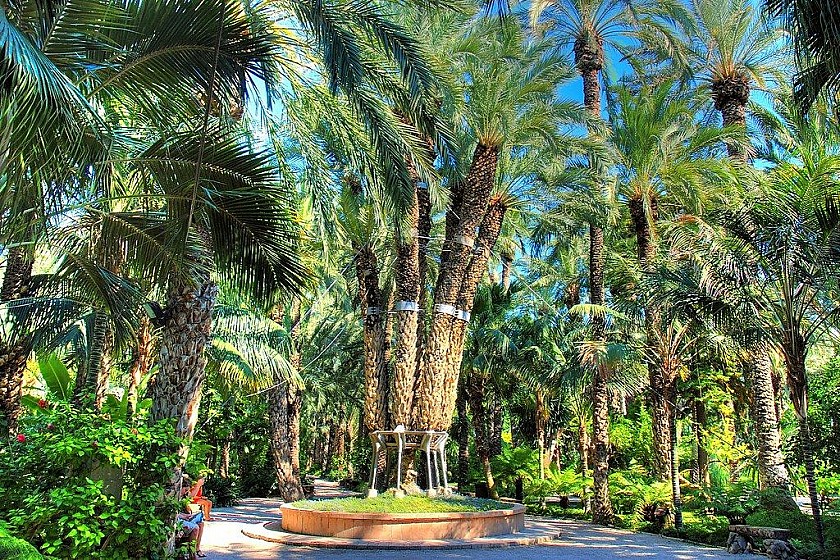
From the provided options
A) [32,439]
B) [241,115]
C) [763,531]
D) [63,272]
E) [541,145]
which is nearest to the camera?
[32,439]

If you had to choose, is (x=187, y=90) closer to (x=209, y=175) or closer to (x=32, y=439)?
(x=209, y=175)

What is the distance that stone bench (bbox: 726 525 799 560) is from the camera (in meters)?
10.6

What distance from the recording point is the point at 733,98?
723 inches

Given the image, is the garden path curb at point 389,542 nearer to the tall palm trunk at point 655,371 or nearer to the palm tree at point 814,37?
the tall palm trunk at point 655,371

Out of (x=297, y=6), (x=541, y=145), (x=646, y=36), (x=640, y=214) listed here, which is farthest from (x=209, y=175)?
(x=646, y=36)

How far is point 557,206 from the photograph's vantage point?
20125 mm

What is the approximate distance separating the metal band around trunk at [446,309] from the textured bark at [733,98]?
905 centimetres

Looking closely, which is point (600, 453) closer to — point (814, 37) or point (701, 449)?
point (701, 449)

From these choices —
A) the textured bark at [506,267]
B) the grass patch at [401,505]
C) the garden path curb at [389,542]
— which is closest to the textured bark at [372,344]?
the grass patch at [401,505]

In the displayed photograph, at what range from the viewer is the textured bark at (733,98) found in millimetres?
18266

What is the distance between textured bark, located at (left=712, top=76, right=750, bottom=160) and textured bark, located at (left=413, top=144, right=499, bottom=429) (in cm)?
747

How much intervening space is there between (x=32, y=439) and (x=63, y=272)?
368 cm

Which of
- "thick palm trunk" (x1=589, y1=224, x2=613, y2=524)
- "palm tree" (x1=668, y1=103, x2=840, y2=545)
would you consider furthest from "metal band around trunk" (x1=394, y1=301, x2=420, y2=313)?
"palm tree" (x1=668, y1=103, x2=840, y2=545)

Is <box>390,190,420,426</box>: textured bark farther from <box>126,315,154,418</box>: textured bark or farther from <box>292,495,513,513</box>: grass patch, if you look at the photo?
<box>126,315,154,418</box>: textured bark
